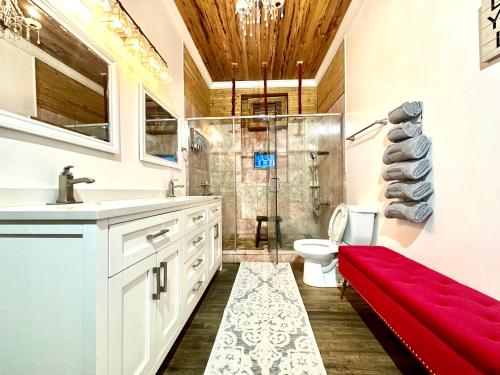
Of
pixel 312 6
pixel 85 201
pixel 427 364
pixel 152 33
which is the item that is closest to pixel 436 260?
pixel 427 364

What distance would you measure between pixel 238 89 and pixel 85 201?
3.40 meters

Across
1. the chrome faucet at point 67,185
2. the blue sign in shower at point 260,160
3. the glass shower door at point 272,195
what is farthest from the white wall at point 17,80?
the blue sign in shower at point 260,160

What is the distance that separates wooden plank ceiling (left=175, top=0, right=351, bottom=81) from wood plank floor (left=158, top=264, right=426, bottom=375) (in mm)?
2794

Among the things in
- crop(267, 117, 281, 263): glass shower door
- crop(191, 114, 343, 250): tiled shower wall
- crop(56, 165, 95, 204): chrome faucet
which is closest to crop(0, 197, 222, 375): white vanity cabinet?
crop(56, 165, 95, 204): chrome faucet

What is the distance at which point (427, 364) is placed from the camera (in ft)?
2.72

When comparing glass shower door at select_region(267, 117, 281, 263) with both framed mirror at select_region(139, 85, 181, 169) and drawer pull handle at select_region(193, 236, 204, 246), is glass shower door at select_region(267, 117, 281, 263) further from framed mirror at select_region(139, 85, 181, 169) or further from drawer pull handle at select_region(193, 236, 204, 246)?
framed mirror at select_region(139, 85, 181, 169)

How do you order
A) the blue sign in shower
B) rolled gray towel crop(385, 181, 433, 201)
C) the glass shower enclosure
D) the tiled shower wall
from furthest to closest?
1. the blue sign in shower
2. the tiled shower wall
3. the glass shower enclosure
4. rolled gray towel crop(385, 181, 433, 201)

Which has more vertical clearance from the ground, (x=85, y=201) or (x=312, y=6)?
(x=312, y=6)

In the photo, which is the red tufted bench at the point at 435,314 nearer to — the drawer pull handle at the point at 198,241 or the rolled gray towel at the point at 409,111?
the rolled gray towel at the point at 409,111

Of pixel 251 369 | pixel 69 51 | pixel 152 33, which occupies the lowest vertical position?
pixel 251 369

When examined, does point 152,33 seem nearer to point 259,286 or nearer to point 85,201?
point 85,201

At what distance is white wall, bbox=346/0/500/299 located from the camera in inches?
39.3

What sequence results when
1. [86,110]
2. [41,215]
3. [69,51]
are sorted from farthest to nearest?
1. [86,110]
2. [69,51]
3. [41,215]

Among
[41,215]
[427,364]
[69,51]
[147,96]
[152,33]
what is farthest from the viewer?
[152,33]
